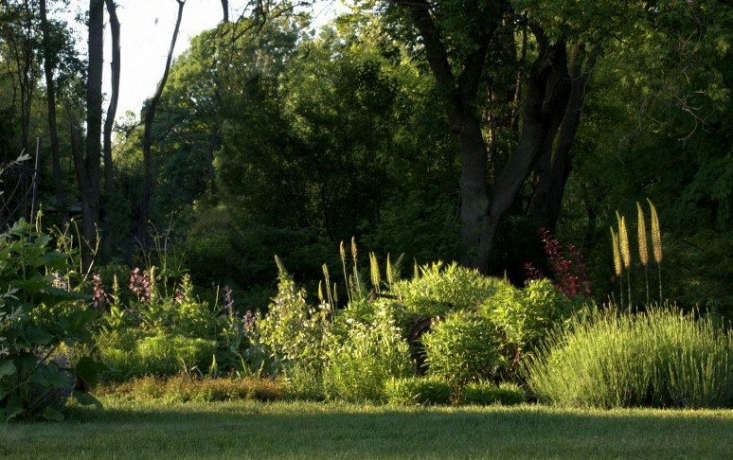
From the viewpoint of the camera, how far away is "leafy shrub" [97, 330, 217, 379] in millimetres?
12094

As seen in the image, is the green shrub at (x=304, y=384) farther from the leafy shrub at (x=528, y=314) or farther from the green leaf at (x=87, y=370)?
the green leaf at (x=87, y=370)

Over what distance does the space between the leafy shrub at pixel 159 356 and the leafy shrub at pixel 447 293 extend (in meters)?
2.54

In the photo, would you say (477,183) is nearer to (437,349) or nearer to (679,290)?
(679,290)

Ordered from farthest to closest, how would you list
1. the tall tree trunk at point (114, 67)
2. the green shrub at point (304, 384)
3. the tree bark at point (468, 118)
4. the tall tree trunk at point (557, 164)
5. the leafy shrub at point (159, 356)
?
the tall tree trunk at point (114, 67) → the tall tree trunk at point (557, 164) → the tree bark at point (468, 118) → the leafy shrub at point (159, 356) → the green shrub at point (304, 384)

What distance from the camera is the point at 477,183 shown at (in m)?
21.3

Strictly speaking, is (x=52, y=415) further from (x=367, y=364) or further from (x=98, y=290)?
(x=98, y=290)

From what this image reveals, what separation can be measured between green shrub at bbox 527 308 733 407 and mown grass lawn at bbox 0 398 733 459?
67 cm

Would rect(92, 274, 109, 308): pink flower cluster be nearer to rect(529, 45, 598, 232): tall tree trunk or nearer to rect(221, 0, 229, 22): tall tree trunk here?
rect(221, 0, 229, 22): tall tree trunk

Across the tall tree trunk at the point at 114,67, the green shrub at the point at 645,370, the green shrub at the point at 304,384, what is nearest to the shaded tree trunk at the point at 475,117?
the green shrub at the point at 304,384

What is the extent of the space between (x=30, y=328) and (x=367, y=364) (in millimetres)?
3470

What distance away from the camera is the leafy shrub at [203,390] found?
10.7 m

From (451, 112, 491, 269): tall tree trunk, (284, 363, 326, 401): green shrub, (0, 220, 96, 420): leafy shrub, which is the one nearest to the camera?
(0, 220, 96, 420): leafy shrub

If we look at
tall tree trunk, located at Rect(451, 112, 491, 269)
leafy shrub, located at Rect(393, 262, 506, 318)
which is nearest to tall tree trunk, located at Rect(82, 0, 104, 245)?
tall tree trunk, located at Rect(451, 112, 491, 269)

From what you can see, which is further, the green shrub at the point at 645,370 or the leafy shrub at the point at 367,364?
the leafy shrub at the point at 367,364
